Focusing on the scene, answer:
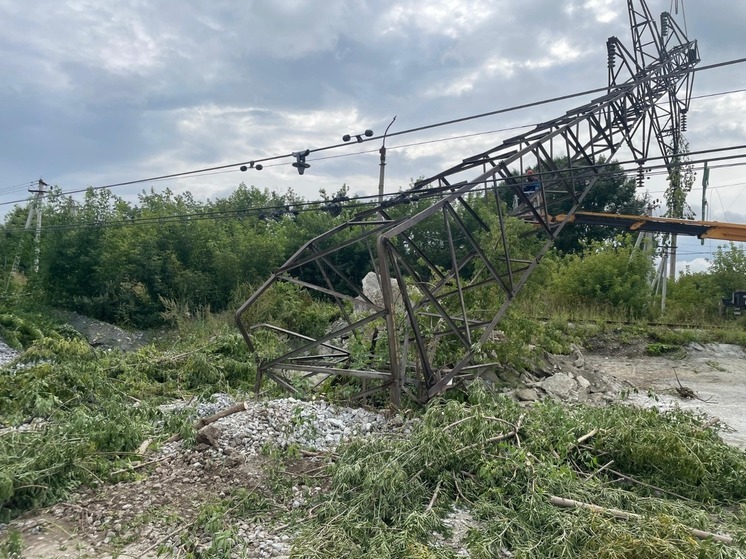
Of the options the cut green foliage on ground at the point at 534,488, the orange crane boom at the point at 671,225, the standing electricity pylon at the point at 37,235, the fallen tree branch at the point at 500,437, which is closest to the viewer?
the cut green foliage on ground at the point at 534,488

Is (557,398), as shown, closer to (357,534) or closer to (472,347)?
(472,347)

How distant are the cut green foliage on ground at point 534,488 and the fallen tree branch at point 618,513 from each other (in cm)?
3

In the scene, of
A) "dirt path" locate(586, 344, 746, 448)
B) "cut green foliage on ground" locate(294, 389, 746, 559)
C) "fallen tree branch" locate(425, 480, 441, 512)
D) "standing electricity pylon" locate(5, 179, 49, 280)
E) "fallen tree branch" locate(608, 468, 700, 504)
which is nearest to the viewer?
"cut green foliage on ground" locate(294, 389, 746, 559)

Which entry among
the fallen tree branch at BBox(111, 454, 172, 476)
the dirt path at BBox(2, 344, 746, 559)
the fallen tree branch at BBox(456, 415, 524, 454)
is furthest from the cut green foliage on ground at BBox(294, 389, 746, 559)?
the fallen tree branch at BBox(111, 454, 172, 476)

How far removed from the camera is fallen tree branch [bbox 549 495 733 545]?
4.50 meters

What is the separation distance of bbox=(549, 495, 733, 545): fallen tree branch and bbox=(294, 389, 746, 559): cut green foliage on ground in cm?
3

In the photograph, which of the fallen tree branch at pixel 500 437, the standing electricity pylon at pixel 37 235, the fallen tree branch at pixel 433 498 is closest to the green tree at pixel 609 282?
the fallen tree branch at pixel 500 437

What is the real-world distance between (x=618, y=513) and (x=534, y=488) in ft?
2.32

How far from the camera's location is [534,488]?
5141 mm

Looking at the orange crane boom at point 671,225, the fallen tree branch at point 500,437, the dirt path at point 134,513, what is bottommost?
the dirt path at point 134,513

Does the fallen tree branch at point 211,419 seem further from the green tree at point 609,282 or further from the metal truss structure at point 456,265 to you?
the green tree at point 609,282

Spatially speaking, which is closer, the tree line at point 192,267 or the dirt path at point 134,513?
the dirt path at point 134,513

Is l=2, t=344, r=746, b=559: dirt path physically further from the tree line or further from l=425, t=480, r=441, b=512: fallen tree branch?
the tree line

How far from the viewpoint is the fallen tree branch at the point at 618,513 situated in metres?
4.50
